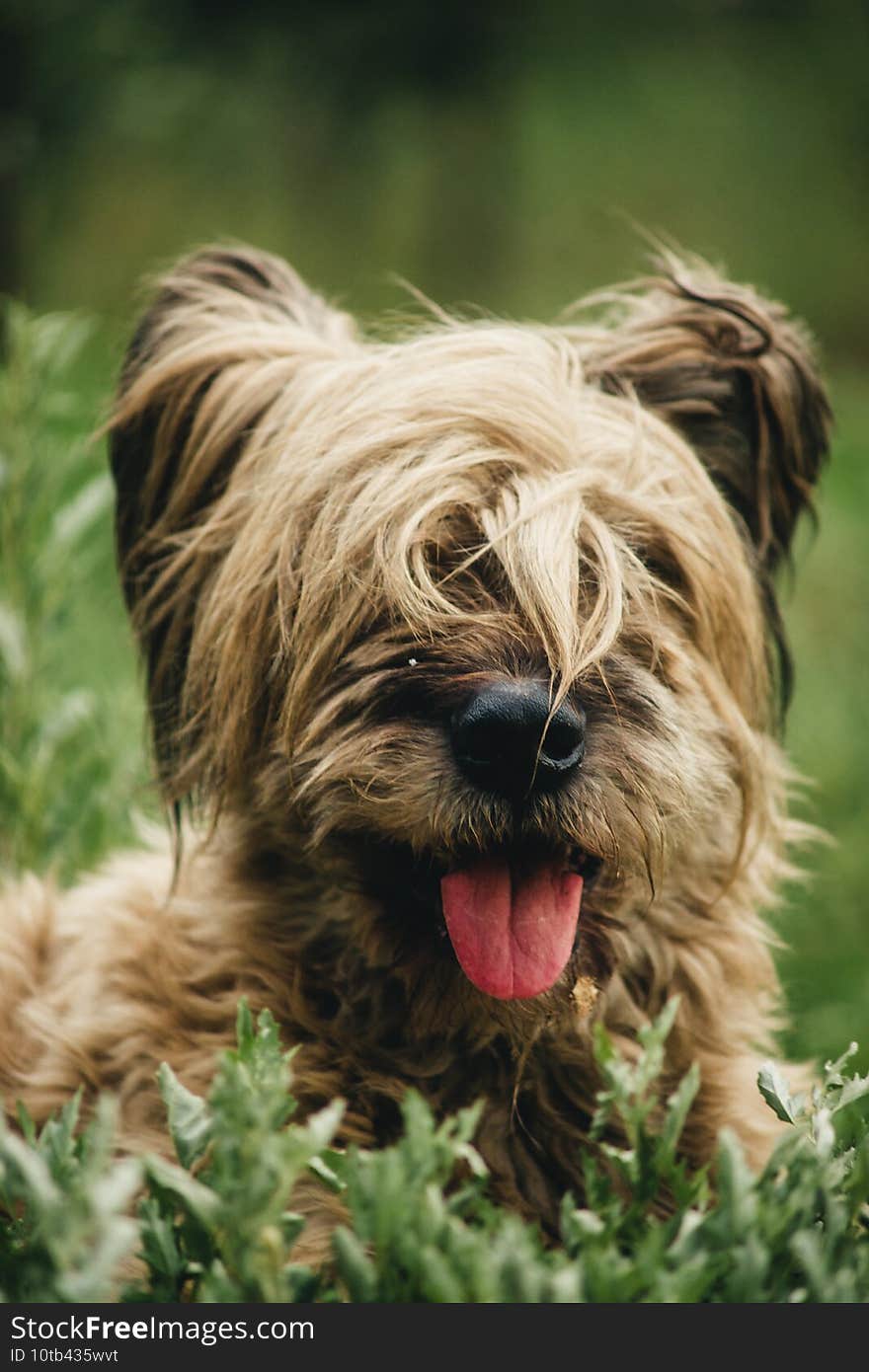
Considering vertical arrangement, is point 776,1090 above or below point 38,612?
above

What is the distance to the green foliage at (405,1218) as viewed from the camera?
1715 millimetres

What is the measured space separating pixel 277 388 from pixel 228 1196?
5.76ft

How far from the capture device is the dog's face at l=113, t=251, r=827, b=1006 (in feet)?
8.11

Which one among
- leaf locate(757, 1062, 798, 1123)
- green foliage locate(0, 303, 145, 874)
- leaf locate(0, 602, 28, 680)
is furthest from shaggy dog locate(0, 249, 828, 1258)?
leaf locate(0, 602, 28, 680)

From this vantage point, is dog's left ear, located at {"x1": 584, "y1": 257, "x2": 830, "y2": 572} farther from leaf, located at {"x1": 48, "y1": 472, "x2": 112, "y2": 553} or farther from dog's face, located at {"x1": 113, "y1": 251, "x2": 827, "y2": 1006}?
leaf, located at {"x1": 48, "y1": 472, "x2": 112, "y2": 553}

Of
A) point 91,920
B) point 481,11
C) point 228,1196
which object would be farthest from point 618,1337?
point 481,11

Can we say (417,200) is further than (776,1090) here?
Yes

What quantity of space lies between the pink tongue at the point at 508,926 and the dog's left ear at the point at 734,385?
3.24ft

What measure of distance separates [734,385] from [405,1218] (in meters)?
1.92

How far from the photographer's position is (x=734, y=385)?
10.2ft

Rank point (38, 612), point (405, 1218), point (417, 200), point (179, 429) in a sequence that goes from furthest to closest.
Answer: point (417, 200) → point (38, 612) → point (179, 429) → point (405, 1218)

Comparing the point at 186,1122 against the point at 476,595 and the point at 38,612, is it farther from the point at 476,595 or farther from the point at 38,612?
the point at 38,612

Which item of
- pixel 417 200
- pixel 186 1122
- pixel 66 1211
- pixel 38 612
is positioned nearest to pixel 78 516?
pixel 38 612

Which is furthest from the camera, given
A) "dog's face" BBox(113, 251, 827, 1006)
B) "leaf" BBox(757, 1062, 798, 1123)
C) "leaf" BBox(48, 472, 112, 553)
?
"leaf" BBox(48, 472, 112, 553)
